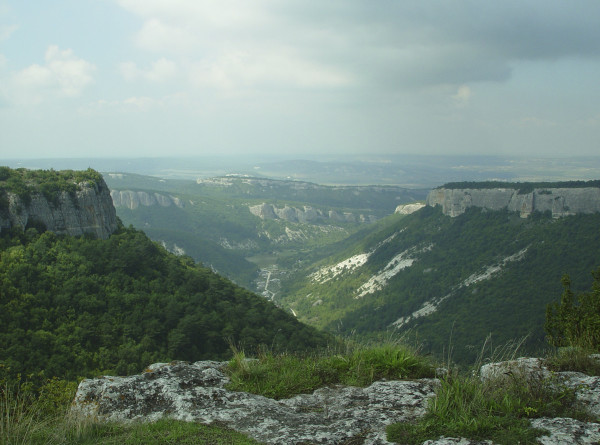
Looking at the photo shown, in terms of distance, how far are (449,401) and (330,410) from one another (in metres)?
1.62

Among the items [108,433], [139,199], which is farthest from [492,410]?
[139,199]

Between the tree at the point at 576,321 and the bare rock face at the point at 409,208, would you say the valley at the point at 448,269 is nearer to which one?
the bare rock face at the point at 409,208

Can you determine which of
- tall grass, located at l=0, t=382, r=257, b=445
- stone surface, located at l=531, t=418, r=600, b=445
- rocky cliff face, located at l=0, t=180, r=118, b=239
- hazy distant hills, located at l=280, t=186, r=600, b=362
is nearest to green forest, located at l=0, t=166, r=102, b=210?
rocky cliff face, located at l=0, t=180, r=118, b=239

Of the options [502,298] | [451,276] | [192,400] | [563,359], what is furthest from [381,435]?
[451,276]

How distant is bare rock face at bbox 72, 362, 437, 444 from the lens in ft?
14.7

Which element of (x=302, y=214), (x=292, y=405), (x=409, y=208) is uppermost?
(x=292, y=405)

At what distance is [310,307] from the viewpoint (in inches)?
3059

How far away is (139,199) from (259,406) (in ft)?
523

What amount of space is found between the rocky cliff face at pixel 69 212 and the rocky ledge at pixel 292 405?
22.9 meters

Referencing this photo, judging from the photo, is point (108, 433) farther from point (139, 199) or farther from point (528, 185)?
point (139, 199)

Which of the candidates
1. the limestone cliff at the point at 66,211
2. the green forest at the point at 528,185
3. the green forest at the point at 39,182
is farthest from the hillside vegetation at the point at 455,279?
the green forest at the point at 39,182

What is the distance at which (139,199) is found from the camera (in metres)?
150

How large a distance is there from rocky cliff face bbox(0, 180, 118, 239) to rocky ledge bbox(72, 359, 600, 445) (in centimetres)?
2289

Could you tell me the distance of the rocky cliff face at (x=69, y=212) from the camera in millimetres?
23250
